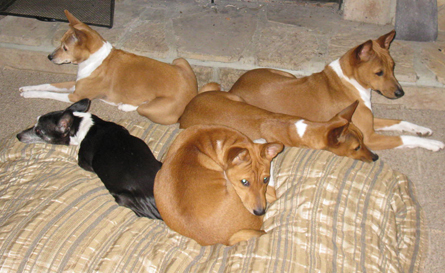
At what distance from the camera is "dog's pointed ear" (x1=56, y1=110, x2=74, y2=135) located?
316cm

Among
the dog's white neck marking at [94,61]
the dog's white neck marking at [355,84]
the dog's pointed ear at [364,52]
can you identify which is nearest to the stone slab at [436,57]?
the dog's white neck marking at [355,84]

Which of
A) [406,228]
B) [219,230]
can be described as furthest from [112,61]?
[406,228]

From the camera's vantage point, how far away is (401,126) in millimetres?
3645

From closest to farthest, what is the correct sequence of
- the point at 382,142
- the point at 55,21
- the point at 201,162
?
the point at 201,162 < the point at 382,142 < the point at 55,21

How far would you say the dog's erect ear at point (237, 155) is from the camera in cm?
246

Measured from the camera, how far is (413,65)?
12.8 feet

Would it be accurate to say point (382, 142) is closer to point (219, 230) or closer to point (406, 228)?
point (406, 228)

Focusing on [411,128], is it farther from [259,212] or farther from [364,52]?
[259,212]

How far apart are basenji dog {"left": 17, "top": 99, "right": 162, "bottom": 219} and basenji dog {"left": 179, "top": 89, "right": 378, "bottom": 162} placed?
0.62 meters

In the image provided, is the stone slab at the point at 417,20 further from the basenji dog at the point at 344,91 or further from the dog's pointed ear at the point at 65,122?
the dog's pointed ear at the point at 65,122

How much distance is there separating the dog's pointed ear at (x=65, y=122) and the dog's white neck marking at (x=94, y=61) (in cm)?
86

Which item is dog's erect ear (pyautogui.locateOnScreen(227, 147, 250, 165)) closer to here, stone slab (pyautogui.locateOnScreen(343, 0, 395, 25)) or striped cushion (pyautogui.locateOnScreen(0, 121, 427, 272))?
striped cushion (pyautogui.locateOnScreen(0, 121, 427, 272))

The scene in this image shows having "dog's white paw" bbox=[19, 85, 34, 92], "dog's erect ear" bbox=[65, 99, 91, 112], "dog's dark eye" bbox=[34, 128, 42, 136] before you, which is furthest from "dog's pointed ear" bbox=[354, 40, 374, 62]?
"dog's white paw" bbox=[19, 85, 34, 92]

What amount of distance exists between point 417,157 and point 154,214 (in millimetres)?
2367
